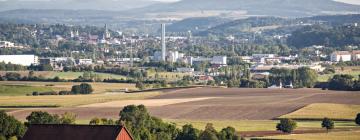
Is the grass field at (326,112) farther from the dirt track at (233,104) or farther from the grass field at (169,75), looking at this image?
the grass field at (169,75)

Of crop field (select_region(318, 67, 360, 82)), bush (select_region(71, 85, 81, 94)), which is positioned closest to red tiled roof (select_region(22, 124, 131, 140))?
bush (select_region(71, 85, 81, 94))

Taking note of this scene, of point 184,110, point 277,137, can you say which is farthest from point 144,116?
point 184,110

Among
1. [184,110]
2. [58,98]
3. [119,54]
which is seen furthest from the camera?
[119,54]

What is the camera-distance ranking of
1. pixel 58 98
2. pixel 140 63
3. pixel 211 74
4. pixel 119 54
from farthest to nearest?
pixel 119 54 < pixel 140 63 < pixel 211 74 < pixel 58 98

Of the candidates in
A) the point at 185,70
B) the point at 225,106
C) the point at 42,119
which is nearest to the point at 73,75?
the point at 185,70

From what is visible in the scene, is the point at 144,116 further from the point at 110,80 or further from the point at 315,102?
the point at 110,80

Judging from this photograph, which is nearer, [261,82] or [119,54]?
[261,82]

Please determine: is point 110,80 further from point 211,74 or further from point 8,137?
point 8,137
